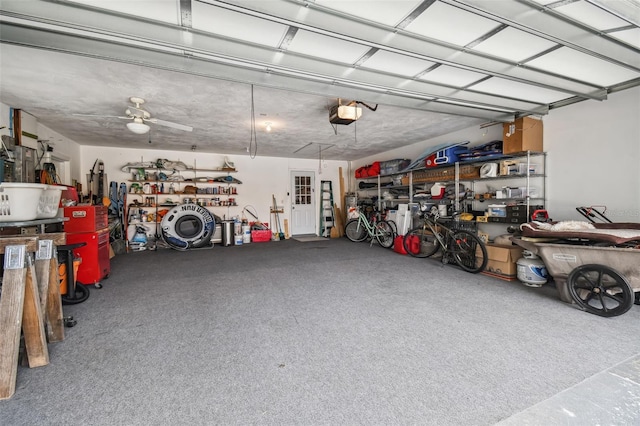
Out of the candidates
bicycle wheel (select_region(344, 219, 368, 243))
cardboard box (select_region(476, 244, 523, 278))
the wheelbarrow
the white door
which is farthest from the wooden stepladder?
the white door

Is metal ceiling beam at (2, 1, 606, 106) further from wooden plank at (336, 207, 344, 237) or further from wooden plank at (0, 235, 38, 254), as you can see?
wooden plank at (336, 207, 344, 237)

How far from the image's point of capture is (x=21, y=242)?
1804mm

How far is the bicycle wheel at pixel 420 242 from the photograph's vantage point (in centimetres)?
502

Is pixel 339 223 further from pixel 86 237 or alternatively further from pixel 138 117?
pixel 86 237

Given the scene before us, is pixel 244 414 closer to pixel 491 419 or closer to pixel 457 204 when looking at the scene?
pixel 491 419

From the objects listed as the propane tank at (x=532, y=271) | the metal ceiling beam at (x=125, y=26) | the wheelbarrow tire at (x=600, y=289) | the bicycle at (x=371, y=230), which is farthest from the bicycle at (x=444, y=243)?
the metal ceiling beam at (x=125, y=26)

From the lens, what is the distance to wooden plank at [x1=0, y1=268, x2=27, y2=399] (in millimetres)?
1542

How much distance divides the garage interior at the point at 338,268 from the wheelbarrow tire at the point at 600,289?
16 centimetres

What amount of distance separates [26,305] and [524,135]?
18.2ft

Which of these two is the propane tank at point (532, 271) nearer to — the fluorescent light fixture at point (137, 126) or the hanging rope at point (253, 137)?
the hanging rope at point (253, 137)

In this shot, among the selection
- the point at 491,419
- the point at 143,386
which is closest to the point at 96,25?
the point at 143,386

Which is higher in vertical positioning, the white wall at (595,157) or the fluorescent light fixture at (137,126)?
the fluorescent light fixture at (137,126)

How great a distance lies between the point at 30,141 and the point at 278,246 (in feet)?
15.1

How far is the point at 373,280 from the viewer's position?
12.1ft
